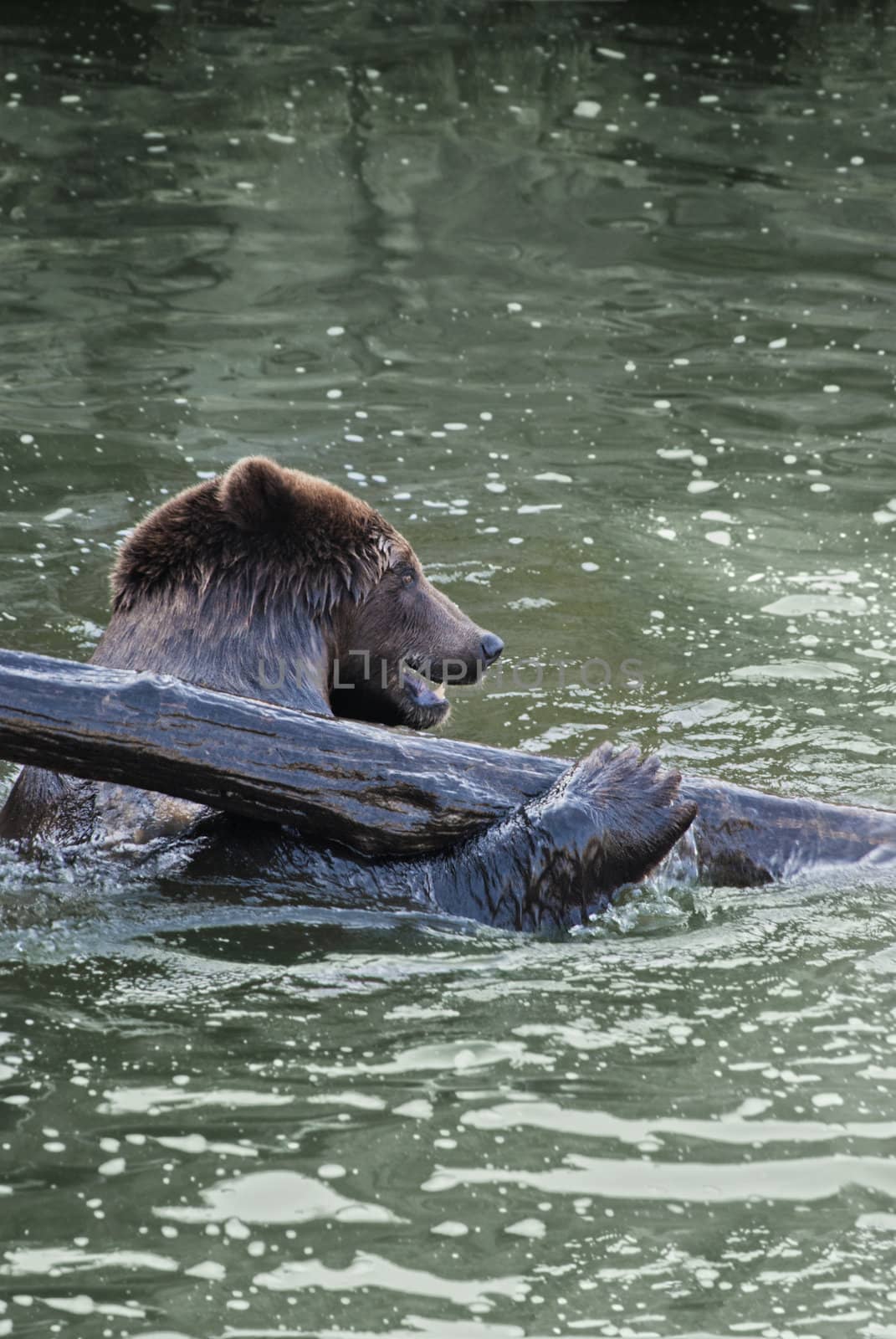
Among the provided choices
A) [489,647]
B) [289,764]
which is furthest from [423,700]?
[289,764]

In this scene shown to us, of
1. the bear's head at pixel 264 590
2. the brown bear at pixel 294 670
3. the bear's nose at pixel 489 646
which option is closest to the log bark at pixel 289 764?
the brown bear at pixel 294 670

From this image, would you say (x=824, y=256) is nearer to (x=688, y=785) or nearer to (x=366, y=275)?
(x=366, y=275)

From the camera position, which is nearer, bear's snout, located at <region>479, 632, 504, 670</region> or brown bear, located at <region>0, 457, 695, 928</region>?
brown bear, located at <region>0, 457, 695, 928</region>

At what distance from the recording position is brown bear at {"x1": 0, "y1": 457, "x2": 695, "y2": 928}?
223 inches

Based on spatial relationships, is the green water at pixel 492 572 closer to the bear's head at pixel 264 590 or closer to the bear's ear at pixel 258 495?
the bear's head at pixel 264 590

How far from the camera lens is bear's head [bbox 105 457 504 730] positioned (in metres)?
5.83

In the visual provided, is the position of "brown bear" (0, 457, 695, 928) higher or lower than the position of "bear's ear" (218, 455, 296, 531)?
lower

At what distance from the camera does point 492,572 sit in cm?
922

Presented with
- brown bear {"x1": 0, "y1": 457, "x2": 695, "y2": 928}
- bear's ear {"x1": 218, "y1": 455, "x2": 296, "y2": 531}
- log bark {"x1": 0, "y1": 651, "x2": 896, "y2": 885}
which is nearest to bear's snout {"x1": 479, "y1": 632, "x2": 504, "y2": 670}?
brown bear {"x1": 0, "y1": 457, "x2": 695, "y2": 928}

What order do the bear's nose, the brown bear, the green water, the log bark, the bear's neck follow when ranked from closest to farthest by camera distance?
the green water < the log bark < the brown bear < the bear's neck < the bear's nose

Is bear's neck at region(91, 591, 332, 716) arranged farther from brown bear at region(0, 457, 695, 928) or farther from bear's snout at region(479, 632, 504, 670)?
bear's snout at region(479, 632, 504, 670)

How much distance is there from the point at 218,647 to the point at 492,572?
3.55m

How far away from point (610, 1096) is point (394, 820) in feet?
3.81

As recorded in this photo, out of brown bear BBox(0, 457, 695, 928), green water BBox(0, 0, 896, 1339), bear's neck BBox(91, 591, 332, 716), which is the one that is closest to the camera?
green water BBox(0, 0, 896, 1339)
